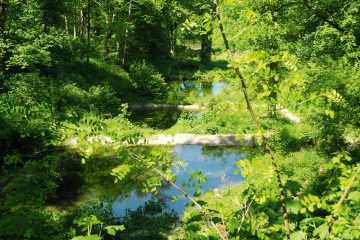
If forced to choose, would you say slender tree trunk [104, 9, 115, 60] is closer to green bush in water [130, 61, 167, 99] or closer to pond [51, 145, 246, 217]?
green bush in water [130, 61, 167, 99]

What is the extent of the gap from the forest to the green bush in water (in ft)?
0.39

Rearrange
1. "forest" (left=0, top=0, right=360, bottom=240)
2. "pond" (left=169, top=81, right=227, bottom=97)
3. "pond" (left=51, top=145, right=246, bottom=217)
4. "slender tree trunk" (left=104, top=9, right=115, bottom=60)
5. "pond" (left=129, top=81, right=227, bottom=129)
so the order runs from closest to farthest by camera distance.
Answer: "forest" (left=0, top=0, right=360, bottom=240) → "pond" (left=51, top=145, right=246, bottom=217) → "pond" (left=129, top=81, right=227, bottom=129) → "slender tree trunk" (left=104, top=9, right=115, bottom=60) → "pond" (left=169, top=81, right=227, bottom=97)

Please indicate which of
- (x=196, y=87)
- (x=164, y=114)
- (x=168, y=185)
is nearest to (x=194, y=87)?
(x=196, y=87)

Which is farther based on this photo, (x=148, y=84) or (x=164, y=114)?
Result: (x=148, y=84)

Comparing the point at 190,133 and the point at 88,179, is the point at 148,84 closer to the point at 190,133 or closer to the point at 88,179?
the point at 190,133

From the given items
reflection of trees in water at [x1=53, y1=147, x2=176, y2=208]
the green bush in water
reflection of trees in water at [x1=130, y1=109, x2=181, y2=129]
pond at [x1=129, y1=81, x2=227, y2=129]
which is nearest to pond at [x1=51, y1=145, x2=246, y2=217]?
reflection of trees in water at [x1=53, y1=147, x2=176, y2=208]

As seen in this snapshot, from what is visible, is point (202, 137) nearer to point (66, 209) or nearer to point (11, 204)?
point (66, 209)

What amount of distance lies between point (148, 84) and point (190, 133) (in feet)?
33.7

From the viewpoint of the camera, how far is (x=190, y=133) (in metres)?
20.5

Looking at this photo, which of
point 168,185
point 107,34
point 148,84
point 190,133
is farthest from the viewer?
point 107,34

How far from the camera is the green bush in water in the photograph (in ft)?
96.8

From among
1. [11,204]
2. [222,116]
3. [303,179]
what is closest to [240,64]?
[11,204]

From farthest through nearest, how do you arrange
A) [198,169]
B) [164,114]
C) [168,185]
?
[164,114]
[198,169]
[168,185]

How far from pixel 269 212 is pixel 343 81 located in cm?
776
